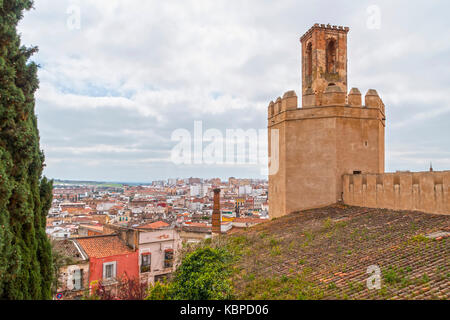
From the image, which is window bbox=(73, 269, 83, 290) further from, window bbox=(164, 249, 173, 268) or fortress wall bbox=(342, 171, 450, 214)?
fortress wall bbox=(342, 171, 450, 214)

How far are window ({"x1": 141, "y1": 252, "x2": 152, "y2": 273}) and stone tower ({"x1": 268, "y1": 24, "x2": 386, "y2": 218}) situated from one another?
995cm

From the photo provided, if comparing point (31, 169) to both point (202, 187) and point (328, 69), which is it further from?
point (202, 187)

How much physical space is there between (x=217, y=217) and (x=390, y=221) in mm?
18361

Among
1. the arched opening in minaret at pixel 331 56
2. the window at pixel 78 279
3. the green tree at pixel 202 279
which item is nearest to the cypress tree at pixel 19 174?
the green tree at pixel 202 279

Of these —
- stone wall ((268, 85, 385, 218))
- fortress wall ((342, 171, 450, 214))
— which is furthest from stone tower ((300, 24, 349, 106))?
fortress wall ((342, 171, 450, 214))

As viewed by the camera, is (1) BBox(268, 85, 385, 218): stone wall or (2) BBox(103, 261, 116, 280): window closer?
(1) BBox(268, 85, 385, 218): stone wall

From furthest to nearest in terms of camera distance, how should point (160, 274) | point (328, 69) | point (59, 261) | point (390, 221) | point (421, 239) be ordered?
point (160, 274) → point (328, 69) → point (59, 261) → point (390, 221) → point (421, 239)

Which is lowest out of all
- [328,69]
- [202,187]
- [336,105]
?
[202,187]

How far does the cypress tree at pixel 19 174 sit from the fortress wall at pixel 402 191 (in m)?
9.46

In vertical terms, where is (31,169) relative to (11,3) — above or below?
below

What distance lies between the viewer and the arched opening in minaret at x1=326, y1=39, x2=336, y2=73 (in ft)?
49.4
